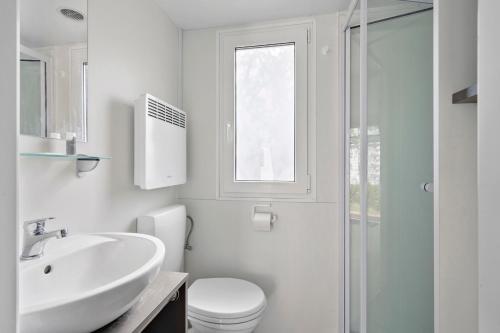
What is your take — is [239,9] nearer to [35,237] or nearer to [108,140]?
[108,140]

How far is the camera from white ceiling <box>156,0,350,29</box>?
1650 millimetres

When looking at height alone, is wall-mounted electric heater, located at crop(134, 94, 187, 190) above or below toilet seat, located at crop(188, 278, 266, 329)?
above

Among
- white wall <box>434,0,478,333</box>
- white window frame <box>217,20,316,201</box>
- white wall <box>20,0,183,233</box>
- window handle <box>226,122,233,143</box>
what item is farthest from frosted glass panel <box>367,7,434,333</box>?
white wall <box>20,0,183,233</box>

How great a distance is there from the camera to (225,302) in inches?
59.0

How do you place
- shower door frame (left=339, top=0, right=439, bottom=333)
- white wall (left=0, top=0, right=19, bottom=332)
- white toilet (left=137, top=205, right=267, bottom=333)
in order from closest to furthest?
1. white wall (left=0, top=0, right=19, bottom=332)
2. shower door frame (left=339, top=0, right=439, bottom=333)
3. white toilet (left=137, top=205, right=267, bottom=333)

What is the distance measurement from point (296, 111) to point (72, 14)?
50.9 inches

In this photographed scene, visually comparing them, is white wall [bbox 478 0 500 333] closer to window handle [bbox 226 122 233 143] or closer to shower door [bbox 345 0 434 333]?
shower door [bbox 345 0 434 333]

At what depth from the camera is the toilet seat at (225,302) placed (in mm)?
1383

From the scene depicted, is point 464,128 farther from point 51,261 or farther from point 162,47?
point 162,47

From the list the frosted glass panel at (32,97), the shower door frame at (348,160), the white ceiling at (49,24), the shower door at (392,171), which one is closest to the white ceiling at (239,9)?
the shower door frame at (348,160)

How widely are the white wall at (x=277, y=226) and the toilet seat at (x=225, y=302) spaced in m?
0.20

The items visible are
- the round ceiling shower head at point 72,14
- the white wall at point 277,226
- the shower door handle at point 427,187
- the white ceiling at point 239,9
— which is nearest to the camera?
the shower door handle at point 427,187

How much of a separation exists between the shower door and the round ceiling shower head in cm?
127

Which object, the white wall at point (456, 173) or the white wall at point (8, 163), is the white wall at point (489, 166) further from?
the white wall at point (8, 163)
